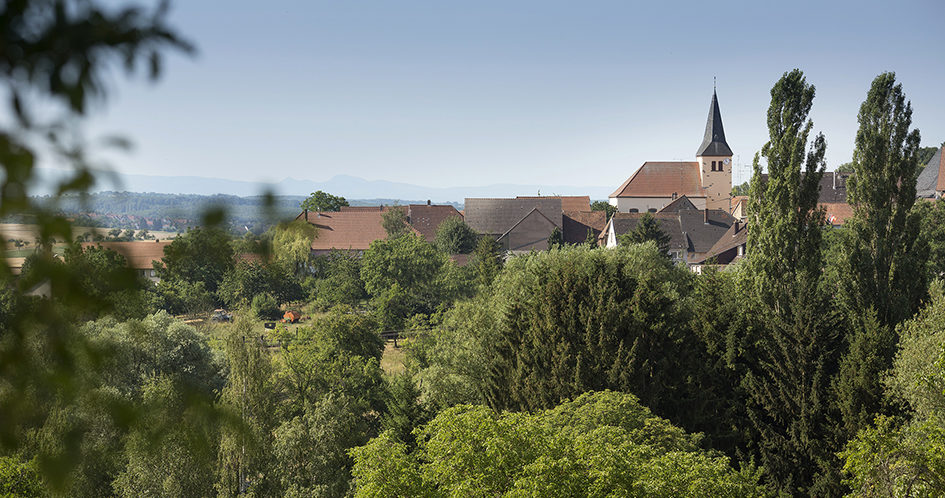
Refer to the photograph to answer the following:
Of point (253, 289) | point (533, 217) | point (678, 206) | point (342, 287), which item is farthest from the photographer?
point (678, 206)

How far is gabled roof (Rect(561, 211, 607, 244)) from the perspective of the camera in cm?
7816

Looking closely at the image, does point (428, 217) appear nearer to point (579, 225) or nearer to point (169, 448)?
point (579, 225)

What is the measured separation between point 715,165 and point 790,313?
7307 cm

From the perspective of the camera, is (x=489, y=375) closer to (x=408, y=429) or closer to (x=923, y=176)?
(x=408, y=429)

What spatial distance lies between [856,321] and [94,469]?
2428 cm

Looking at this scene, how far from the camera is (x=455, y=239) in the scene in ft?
237

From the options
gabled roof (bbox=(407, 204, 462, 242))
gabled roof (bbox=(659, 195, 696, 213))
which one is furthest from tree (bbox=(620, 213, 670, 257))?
gabled roof (bbox=(407, 204, 462, 242))

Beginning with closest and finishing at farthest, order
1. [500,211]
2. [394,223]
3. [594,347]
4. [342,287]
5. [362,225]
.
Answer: [594,347] < [342,287] < [394,223] < [362,225] < [500,211]

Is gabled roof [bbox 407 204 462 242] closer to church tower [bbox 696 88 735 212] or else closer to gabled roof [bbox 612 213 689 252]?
gabled roof [bbox 612 213 689 252]

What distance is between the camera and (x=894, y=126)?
26.0 m

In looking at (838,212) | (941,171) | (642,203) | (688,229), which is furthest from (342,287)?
(941,171)

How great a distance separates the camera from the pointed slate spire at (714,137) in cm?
9256

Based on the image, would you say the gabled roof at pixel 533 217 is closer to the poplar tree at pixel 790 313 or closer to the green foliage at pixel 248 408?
the poplar tree at pixel 790 313

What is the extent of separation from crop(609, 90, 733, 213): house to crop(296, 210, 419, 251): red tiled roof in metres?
34.1
